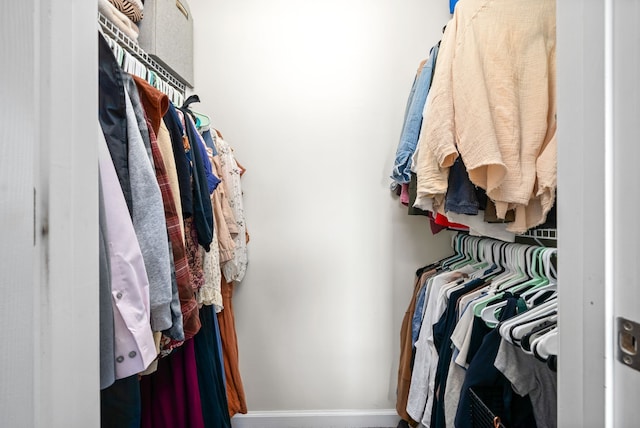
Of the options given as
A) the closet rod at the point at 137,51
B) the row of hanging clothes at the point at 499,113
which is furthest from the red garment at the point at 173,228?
the row of hanging clothes at the point at 499,113

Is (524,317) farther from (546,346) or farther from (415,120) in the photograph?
(415,120)

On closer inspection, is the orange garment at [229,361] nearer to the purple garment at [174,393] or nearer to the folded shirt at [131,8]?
the purple garment at [174,393]

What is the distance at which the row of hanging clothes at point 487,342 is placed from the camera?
81 centimetres

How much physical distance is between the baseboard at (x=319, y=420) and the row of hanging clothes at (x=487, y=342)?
294 mm

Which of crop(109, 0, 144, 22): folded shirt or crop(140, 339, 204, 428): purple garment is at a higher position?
crop(109, 0, 144, 22): folded shirt

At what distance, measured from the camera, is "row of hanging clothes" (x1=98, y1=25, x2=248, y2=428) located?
624mm

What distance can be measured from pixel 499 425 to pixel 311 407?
1154mm

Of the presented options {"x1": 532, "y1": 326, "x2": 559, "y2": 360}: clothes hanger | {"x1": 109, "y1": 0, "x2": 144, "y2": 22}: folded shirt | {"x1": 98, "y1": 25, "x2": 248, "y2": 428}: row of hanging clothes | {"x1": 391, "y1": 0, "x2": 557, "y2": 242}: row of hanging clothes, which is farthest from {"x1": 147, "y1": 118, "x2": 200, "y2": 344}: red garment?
{"x1": 532, "y1": 326, "x2": 559, "y2": 360}: clothes hanger

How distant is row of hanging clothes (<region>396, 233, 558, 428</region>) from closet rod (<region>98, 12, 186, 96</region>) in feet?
4.72

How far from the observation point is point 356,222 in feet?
5.57

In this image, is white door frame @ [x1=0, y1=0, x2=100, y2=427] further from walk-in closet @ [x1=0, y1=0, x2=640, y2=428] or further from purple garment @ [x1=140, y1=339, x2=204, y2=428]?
purple garment @ [x1=140, y1=339, x2=204, y2=428]

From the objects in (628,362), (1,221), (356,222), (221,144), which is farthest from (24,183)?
(356,222)

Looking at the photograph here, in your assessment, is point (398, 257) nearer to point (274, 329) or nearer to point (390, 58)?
point (274, 329)

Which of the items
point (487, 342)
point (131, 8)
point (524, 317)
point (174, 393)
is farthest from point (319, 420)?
point (131, 8)
